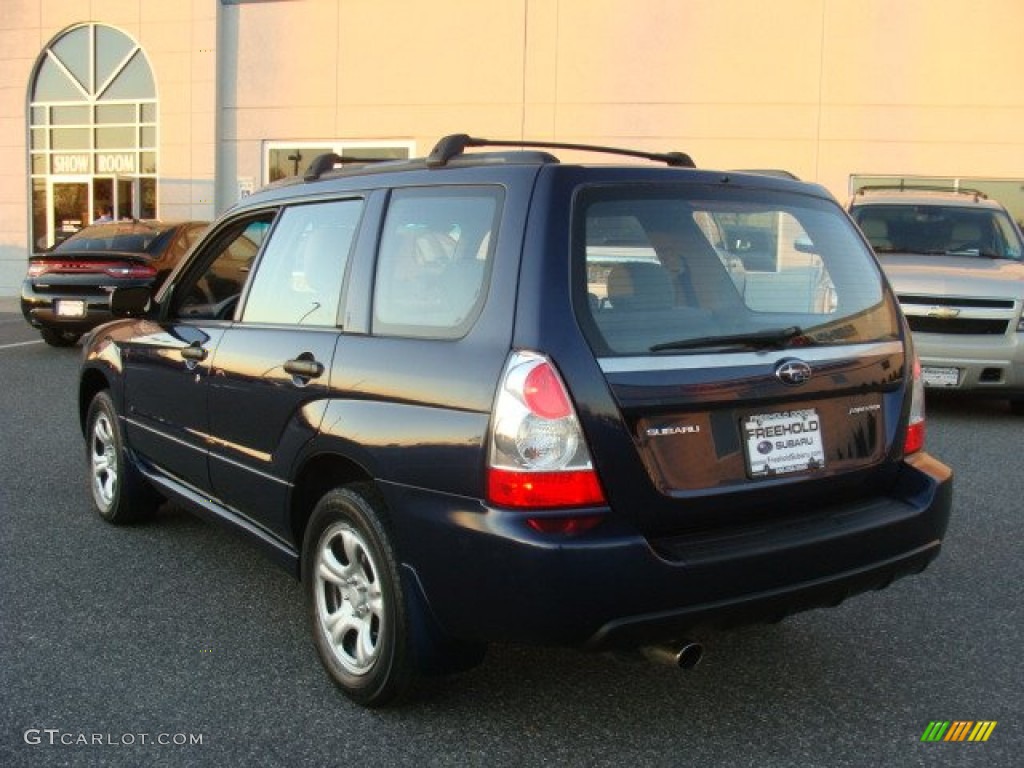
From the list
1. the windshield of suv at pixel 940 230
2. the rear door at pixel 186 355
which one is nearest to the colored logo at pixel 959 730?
the rear door at pixel 186 355

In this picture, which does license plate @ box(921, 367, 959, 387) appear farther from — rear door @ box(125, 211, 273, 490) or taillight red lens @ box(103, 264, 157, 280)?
taillight red lens @ box(103, 264, 157, 280)

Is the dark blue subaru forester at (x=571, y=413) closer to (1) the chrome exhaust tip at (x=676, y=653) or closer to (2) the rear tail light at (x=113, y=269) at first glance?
(1) the chrome exhaust tip at (x=676, y=653)

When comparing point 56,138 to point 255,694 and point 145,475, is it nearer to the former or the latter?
point 145,475

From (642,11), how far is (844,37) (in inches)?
141

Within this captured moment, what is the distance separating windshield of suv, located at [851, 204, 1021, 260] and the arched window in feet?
57.6

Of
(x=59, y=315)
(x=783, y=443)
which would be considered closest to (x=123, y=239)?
(x=59, y=315)

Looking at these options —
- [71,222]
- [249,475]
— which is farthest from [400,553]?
[71,222]

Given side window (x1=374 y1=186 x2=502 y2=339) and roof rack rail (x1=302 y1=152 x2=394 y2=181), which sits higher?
roof rack rail (x1=302 y1=152 x2=394 y2=181)

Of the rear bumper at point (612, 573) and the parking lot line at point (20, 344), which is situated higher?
the rear bumper at point (612, 573)

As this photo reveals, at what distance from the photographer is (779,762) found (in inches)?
116

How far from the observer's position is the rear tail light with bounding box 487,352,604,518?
2.70 metres

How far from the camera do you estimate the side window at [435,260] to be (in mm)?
3010

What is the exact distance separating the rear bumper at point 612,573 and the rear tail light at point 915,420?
405 mm

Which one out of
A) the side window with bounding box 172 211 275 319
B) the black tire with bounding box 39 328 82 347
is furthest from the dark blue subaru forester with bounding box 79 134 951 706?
the black tire with bounding box 39 328 82 347
